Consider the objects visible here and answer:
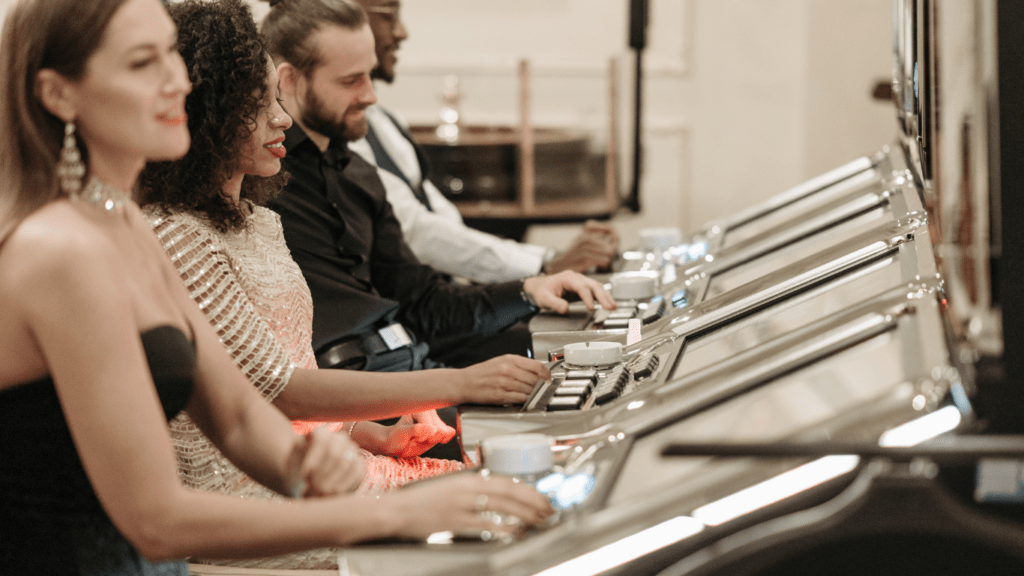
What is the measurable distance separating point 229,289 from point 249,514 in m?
0.54

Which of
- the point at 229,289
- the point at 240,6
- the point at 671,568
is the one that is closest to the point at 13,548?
the point at 229,289

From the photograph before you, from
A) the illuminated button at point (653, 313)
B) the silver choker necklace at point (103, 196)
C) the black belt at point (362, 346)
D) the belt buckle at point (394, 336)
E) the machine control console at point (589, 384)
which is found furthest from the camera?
the belt buckle at point (394, 336)

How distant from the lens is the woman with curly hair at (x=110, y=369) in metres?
0.87

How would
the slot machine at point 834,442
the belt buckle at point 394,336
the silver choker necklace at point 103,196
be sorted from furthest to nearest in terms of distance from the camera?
the belt buckle at point 394,336
the silver choker necklace at point 103,196
the slot machine at point 834,442

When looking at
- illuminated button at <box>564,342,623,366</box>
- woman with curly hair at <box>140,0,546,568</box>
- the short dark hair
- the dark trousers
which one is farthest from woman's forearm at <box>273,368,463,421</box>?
the dark trousers

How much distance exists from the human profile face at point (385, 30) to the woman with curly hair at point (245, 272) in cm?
125

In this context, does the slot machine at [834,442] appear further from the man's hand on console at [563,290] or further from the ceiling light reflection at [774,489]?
the man's hand on console at [563,290]

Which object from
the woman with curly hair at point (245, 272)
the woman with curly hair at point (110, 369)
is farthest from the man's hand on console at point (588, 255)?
the woman with curly hair at point (110, 369)

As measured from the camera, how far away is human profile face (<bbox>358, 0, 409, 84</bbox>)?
2.69 metres

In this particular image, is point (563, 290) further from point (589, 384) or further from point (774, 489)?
point (774, 489)

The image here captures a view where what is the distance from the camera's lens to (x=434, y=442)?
1637mm

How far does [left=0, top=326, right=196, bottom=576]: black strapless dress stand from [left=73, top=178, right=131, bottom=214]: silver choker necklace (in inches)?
5.4

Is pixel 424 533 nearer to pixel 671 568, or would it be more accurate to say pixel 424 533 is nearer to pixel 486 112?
pixel 671 568

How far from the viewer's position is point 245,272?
1426 mm
